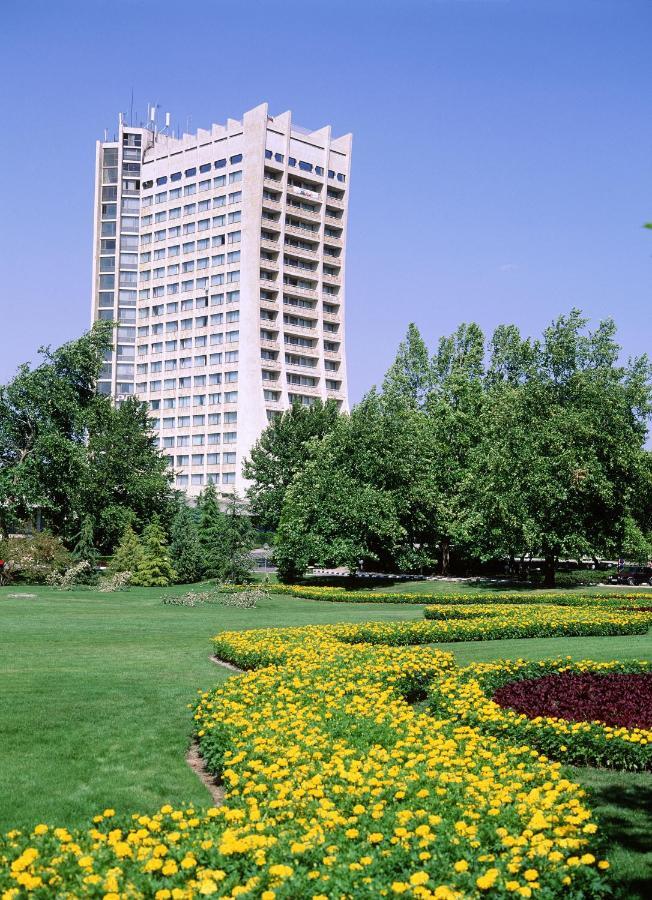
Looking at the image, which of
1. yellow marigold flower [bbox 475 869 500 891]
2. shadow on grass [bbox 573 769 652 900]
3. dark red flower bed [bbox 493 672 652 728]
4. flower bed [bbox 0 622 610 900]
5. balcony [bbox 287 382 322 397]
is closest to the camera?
yellow marigold flower [bbox 475 869 500 891]

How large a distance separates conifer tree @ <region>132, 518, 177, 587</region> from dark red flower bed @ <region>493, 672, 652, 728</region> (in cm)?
3001

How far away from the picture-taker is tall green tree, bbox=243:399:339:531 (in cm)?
6562

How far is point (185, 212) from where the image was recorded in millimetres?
108562

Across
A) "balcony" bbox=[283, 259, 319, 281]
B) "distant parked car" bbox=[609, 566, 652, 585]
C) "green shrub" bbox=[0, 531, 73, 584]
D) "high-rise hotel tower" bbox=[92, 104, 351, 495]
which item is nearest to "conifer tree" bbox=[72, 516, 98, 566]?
"green shrub" bbox=[0, 531, 73, 584]

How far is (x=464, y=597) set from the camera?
1235 inches

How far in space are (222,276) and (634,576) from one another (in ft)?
241

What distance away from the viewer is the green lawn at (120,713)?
8188 millimetres

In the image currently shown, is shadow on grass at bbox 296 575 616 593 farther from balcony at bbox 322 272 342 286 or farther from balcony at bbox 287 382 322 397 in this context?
balcony at bbox 322 272 342 286

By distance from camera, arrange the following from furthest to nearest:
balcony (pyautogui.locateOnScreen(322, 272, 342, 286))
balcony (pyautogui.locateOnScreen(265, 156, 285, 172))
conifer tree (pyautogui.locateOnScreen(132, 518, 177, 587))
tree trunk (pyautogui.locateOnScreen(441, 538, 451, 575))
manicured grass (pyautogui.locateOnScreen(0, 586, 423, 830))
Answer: balcony (pyautogui.locateOnScreen(322, 272, 342, 286)) < balcony (pyautogui.locateOnScreen(265, 156, 285, 172)) < tree trunk (pyautogui.locateOnScreen(441, 538, 451, 575)) < conifer tree (pyautogui.locateOnScreen(132, 518, 177, 587)) < manicured grass (pyautogui.locateOnScreen(0, 586, 423, 830))

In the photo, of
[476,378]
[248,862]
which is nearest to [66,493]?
[476,378]

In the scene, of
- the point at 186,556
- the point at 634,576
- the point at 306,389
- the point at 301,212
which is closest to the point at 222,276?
the point at 301,212

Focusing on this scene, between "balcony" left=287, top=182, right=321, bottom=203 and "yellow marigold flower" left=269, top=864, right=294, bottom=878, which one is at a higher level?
"balcony" left=287, top=182, right=321, bottom=203

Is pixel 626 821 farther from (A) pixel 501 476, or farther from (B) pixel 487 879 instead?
(A) pixel 501 476

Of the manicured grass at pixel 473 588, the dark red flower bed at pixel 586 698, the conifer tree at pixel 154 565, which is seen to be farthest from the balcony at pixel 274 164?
the dark red flower bed at pixel 586 698
